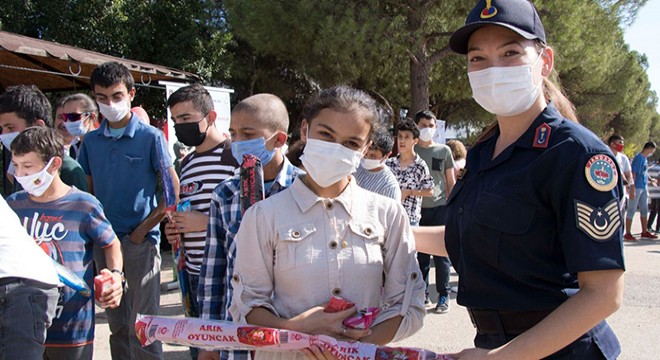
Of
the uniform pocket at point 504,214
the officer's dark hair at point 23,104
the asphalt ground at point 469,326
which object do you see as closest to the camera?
the uniform pocket at point 504,214

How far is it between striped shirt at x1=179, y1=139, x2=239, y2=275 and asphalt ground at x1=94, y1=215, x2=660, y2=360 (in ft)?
5.67

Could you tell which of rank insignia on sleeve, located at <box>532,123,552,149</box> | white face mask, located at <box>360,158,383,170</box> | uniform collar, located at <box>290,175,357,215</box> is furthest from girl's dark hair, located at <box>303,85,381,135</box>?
white face mask, located at <box>360,158,383,170</box>

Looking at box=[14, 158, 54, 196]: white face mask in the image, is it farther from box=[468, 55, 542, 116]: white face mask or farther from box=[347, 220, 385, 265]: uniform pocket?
box=[468, 55, 542, 116]: white face mask

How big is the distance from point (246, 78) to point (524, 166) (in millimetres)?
15784

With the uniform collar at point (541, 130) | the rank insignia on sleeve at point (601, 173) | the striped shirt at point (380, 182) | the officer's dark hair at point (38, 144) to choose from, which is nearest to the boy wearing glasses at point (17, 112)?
the officer's dark hair at point (38, 144)

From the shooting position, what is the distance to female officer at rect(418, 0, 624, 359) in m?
1.44

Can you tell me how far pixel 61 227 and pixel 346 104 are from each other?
Answer: 1.94 meters

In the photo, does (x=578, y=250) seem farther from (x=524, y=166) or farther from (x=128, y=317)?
(x=128, y=317)

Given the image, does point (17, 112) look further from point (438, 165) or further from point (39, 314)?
point (438, 165)

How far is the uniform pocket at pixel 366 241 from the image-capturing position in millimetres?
1905

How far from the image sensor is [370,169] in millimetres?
5184

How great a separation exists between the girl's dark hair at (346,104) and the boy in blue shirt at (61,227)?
1.62m

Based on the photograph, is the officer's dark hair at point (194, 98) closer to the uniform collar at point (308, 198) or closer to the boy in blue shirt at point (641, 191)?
the uniform collar at point (308, 198)

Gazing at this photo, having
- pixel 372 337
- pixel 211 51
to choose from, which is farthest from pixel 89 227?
pixel 211 51
